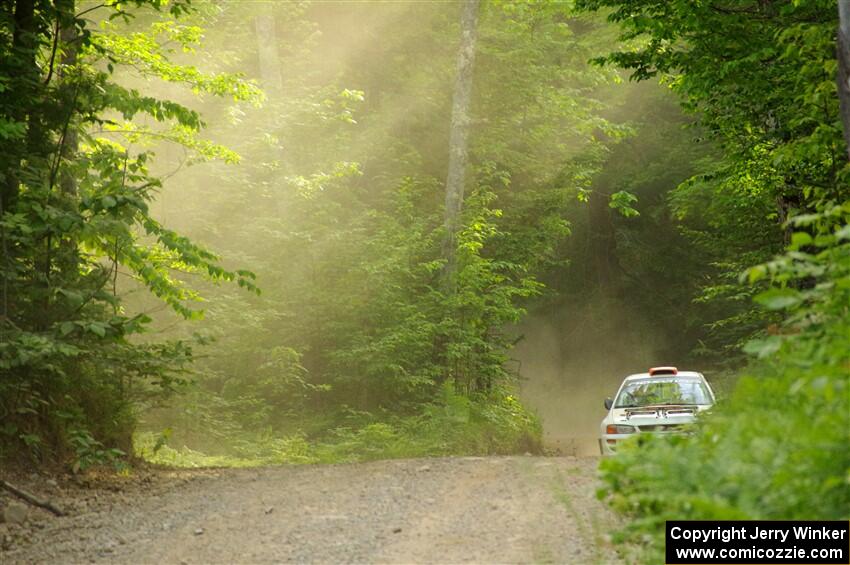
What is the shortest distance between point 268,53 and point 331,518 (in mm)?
18873

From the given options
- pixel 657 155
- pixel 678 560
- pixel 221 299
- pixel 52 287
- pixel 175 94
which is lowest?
pixel 678 560

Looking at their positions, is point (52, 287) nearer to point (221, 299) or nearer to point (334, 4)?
point (221, 299)

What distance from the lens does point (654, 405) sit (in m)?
14.6

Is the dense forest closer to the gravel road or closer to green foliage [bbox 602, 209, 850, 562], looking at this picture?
green foliage [bbox 602, 209, 850, 562]

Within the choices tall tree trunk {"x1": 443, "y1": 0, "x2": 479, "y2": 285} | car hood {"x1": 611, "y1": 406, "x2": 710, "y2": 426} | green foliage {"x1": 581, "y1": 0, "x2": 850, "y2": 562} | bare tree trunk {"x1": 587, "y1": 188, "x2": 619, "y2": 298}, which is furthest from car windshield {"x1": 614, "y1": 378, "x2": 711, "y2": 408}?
bare tree trunk {"x1": 587, "y1": 188, "x2": 619, "y2": 298}

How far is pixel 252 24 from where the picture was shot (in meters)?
27.9

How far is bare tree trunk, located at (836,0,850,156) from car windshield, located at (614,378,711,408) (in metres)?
6.43

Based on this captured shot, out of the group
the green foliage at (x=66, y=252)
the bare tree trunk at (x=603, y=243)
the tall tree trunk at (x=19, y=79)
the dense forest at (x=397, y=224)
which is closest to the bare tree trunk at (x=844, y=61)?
the dense forest at (x=397, y=224)

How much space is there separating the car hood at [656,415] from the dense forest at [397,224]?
101 inches

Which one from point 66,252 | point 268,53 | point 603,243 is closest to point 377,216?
point 268,53

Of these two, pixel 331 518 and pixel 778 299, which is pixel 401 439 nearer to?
pixel 331 518

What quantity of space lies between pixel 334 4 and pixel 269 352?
12.2 m

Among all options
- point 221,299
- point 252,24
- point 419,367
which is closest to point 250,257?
point 221,299

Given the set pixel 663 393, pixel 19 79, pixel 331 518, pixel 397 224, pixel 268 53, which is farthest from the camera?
pixel 268 53
